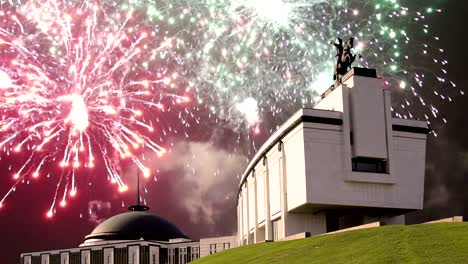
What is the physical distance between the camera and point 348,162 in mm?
65938

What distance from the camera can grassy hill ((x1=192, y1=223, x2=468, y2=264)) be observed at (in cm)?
3575

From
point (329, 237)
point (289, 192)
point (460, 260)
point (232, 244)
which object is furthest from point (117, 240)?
point (460, 260)

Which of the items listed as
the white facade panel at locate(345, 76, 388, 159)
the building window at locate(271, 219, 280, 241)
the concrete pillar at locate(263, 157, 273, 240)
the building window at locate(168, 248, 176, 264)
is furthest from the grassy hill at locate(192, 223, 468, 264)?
the building window at locate(168, 248, 176, 264)

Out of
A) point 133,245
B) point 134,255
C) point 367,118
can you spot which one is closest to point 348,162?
point 367,118

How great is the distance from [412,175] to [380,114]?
735 cm

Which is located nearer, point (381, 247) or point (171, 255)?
point (381, 247)

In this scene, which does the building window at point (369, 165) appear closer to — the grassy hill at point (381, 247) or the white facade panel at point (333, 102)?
the white facade panel at point (333, 102)

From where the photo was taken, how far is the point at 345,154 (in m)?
66.1

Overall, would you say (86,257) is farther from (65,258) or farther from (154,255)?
(154,255)

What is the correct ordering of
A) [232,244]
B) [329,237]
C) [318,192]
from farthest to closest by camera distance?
[232,244] < [318,192] < [329,237]

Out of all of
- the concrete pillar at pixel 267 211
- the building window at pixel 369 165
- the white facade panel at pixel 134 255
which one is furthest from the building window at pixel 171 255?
the building window at pixel 369 165

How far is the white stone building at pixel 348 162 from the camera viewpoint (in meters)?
65.5

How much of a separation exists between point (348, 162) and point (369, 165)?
2736 millimetres

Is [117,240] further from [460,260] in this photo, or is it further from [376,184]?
[460,260]
